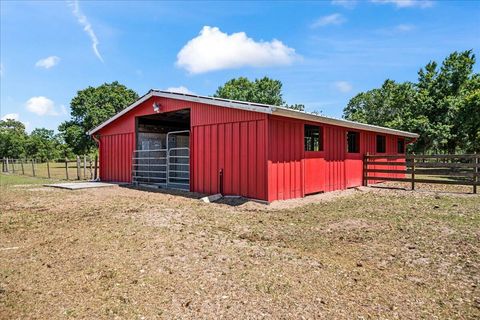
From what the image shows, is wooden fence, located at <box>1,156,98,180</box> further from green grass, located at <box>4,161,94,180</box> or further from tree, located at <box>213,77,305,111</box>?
tree, located at <box>213,77,305,111</box>

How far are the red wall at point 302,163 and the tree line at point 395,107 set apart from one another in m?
11.7

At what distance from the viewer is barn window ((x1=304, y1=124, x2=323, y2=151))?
10805 mm

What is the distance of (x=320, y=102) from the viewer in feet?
157

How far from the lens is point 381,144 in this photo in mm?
15766

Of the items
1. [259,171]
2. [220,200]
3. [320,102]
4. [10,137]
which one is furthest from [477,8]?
[10,137]

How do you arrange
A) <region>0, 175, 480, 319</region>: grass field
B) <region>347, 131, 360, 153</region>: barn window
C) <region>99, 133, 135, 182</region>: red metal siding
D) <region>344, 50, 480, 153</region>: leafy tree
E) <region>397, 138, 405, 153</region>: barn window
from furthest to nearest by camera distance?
<region>344, 50, 480, 153</region>: leafy tree → <region>397, 138, 405, 153</region>: barn window → <region>99, 133, 135, 182</region>: red metal siding → <region>347, 131, 360, 153</region>: barn window → <region>0, 175, 480, 319</region>: grass field

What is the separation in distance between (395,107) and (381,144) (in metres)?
16.2

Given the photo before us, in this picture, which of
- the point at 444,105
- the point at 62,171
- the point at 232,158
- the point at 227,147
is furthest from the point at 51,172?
the point at 444,105

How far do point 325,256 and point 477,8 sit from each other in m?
9.66

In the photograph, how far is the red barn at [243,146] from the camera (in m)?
8.70

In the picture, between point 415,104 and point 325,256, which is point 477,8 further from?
point 415,104

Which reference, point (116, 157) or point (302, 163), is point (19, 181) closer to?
point (116, 157)

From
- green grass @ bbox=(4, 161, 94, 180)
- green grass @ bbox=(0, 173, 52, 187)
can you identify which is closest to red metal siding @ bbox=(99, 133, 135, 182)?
green grass @ bbox=(4, 161, 94, 180)

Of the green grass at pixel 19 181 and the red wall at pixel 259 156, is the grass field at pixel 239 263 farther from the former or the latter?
the green grass at pixel 19 181
